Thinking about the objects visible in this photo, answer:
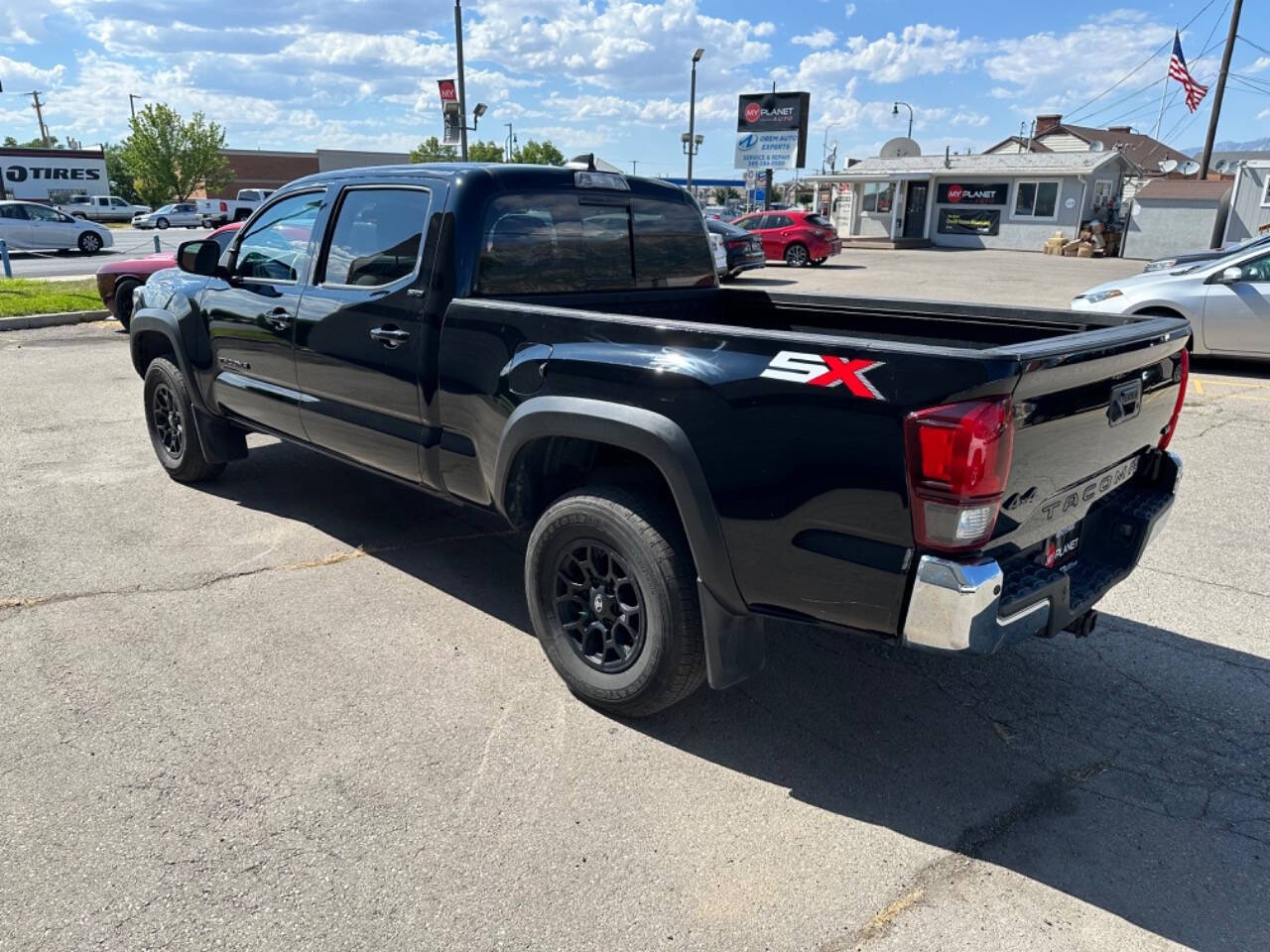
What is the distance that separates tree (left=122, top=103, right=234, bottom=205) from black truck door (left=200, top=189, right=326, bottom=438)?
Result: 2606 inches

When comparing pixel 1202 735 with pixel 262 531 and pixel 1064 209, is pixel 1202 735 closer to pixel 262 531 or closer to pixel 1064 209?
pixel 262 531

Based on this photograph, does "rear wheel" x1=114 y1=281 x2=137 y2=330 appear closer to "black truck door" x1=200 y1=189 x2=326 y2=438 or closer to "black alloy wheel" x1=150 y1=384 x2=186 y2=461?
"black alloy wheel" x1=150 y1=384 x2=186 y2=461

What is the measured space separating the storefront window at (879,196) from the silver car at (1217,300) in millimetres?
31997

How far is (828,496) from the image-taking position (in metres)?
2.59

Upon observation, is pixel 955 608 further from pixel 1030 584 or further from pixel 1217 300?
pixel 1217 300

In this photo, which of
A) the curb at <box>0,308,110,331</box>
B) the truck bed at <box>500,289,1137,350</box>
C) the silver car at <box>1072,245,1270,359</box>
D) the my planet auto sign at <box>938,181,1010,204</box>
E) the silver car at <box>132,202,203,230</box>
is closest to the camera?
the truck bed at <box>500,289,1137,350</box>

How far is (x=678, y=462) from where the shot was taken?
2.87 metres

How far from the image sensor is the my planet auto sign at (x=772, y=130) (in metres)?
46.3

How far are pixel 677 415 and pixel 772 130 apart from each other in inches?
1902

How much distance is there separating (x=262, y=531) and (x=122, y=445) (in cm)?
256

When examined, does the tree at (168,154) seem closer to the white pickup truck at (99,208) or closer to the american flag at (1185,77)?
the white pickup truck at (99,208)

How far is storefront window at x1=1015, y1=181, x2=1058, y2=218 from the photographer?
36625 mm

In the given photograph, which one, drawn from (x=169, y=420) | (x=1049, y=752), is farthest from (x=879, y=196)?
(x=1049, y=752)

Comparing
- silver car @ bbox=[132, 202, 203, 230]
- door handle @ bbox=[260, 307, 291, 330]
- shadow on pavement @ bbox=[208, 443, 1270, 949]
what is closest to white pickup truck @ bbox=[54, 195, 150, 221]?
silver car @ bbox=[132, 202, 203, 230]
